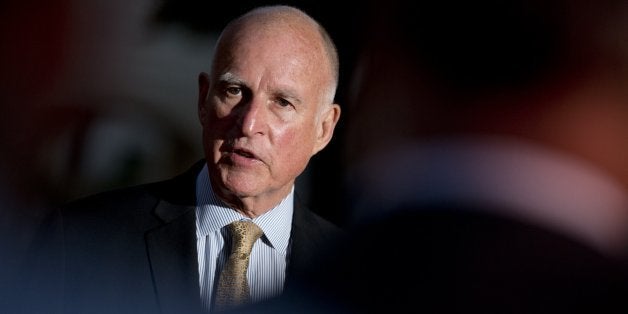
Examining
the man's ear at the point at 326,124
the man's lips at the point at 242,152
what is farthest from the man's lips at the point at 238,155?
the man's ear at the point at 326,124

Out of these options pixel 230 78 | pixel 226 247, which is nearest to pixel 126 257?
pixel 226 247

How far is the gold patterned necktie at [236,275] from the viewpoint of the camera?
1.38 m

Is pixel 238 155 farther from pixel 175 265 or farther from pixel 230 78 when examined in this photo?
pixel 175 265

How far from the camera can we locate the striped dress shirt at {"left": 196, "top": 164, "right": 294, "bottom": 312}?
4.60 feet

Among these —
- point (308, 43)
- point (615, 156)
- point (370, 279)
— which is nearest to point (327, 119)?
point (308, 43)

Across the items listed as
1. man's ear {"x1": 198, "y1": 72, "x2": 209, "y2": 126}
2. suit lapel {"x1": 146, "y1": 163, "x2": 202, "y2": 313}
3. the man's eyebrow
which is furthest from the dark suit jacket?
the man's eyebrow

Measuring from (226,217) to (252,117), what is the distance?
235 mm

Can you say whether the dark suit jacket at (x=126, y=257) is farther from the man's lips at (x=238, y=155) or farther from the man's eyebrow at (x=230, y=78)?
the man's eyebrow at (x=230, y=78)

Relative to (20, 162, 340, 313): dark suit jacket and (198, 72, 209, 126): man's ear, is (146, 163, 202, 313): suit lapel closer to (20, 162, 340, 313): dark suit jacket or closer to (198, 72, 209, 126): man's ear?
(20, 162, 340, 313): dark suit jacket

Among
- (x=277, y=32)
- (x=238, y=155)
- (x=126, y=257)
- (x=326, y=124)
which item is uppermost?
(x=277, y=32)

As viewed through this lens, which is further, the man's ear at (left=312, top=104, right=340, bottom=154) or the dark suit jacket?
the man's ear at (left=312, top=104, right=340, bottom=154)

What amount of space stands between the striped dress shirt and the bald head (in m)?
0.30

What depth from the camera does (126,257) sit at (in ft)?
4.59

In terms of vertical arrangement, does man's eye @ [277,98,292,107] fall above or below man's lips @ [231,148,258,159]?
above
